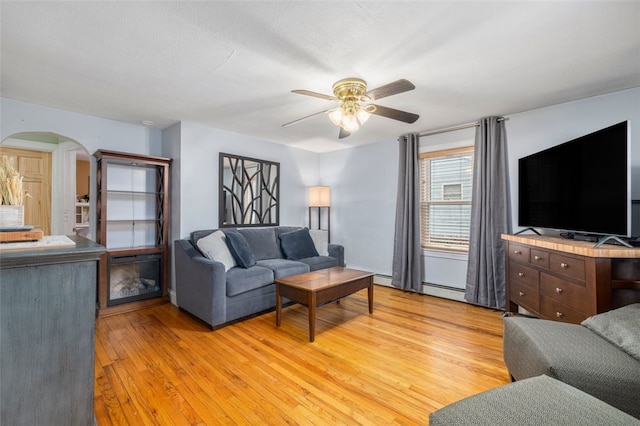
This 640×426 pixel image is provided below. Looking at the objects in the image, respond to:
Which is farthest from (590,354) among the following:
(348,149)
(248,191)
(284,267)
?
(348,149)

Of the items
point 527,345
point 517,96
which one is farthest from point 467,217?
point 527,345

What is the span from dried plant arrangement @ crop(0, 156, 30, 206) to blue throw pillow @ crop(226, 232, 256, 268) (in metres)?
2.12

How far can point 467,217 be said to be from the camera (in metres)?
3.96

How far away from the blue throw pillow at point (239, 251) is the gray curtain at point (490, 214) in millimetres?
2836

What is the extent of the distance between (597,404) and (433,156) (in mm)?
3614

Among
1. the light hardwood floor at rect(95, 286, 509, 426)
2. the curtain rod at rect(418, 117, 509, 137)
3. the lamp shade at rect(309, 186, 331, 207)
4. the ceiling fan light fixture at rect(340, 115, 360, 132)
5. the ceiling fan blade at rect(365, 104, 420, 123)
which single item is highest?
the curtain rod at rect(418, 117, 509, 137)

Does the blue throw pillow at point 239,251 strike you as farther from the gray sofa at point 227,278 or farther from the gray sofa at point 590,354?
the gray sofa at point 590,354

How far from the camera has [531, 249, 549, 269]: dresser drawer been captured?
2453mm

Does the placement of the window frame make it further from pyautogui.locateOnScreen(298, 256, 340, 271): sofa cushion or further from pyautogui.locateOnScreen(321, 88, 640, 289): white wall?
pyautogui.locateOnScreen(298, 256, 340, 271): sofa cushion

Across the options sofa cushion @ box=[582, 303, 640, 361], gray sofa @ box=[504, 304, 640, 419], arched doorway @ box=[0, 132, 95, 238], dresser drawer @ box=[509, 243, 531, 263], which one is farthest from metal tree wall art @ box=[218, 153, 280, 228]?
sofa cushion @ box=[582, 303, 640, 361]

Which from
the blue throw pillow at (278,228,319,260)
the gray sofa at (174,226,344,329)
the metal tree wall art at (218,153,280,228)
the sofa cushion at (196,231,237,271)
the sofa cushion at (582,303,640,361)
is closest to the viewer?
the sofa cushion at (582,303,640,361)

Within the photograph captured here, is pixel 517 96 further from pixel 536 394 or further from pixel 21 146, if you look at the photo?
pixel 21 146

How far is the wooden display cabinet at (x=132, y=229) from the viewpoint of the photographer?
3338mm

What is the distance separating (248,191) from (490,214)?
10.9 ft
